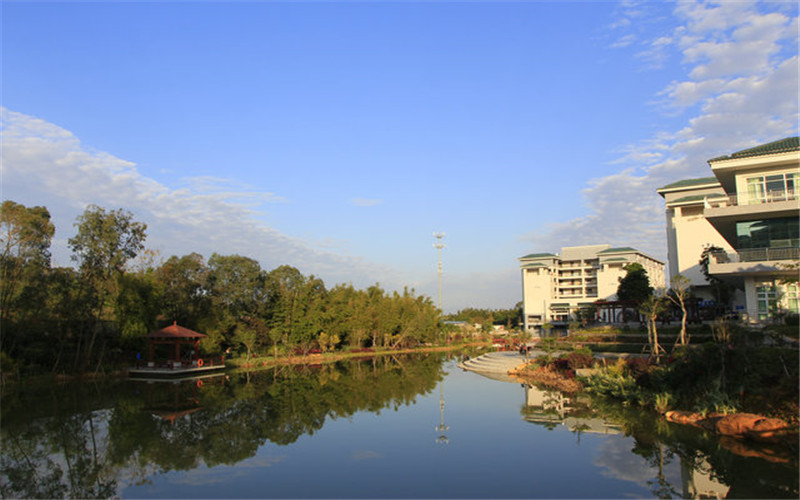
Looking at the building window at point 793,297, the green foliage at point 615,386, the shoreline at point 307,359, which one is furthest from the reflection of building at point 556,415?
the shoreline at point 307,359

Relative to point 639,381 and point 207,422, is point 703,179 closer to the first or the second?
point 639,381

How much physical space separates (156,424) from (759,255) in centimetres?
1746

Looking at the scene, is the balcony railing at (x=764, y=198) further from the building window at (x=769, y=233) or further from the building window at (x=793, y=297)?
the building window at (x=793, y=297)

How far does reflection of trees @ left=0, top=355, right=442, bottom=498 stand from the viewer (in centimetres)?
753

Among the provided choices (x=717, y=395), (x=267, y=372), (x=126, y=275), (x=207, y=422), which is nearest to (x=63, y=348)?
(x=126, y=275)

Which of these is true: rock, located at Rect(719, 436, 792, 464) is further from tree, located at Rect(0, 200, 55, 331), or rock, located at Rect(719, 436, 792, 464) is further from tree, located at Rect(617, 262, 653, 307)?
tree, located at Rect(617, 262, 653, 307)

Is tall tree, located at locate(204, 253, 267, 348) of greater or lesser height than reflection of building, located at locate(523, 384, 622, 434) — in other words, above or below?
above

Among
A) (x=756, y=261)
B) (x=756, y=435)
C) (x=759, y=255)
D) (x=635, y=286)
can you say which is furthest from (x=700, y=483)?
(x=635, y=286)

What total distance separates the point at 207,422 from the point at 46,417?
4073mm

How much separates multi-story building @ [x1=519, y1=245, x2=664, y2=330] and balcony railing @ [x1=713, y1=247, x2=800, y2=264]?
1478 inches

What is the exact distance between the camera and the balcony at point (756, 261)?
1485cm

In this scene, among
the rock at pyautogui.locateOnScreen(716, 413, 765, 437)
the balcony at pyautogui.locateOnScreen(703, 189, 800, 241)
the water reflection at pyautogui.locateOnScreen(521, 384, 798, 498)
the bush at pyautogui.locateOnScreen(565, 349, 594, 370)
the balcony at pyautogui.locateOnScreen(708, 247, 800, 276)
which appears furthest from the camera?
the bush at pyautogui.locateOnScreen(565, 349, 594, 370)

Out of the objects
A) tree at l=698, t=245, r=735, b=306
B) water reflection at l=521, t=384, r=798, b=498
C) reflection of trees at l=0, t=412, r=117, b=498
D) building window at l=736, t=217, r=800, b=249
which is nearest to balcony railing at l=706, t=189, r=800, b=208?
building window at l=736, t=217, r=800, b=249

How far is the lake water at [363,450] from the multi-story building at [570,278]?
42.4 m
